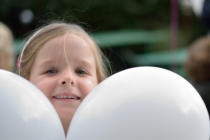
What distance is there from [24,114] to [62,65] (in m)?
0.43

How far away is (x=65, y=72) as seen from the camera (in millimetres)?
1426

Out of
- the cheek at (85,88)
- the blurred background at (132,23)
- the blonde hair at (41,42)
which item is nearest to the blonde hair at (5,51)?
the blonde hair at (41,42)

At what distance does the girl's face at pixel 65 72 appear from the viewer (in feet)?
4.55

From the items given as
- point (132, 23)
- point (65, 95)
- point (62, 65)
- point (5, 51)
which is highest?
point (132, 23)

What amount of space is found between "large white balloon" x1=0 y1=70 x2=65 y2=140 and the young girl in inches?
11.7

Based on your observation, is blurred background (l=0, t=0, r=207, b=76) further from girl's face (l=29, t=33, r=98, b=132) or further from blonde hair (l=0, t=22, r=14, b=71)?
girl's face (l=29, t=33, r=98, b=132)

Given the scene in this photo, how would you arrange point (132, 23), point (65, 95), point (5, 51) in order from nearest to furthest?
1. point (65, 95)
2. point (5, 51)
3. point (132, 23)

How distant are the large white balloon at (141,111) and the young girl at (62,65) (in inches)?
12.1

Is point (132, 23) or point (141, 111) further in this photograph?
point (132, 23)

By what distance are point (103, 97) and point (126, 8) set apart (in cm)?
809

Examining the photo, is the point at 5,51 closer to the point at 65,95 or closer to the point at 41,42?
the point at 41,42

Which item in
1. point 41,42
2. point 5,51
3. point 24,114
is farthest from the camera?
point 5,51

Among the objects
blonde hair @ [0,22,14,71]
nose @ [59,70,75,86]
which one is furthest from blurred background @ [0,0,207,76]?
nose @ [59,70,75,86]

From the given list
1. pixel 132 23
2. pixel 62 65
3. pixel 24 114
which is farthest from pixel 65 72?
pixel 132 23
